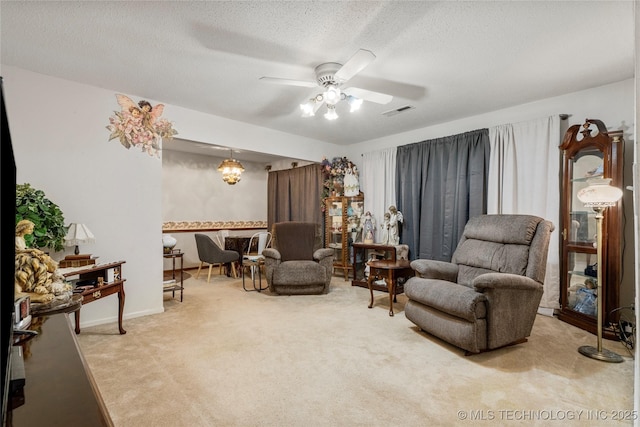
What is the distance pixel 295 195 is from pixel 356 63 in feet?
14.0

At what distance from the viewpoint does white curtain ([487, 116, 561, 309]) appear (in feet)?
10.6

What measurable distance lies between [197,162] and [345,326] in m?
4.68

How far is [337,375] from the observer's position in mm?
2041

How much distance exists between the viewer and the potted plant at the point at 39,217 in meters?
2.21

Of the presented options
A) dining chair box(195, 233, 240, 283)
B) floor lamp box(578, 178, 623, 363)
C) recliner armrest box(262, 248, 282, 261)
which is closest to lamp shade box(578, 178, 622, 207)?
floor lamp box(578, 178, 623, 363)

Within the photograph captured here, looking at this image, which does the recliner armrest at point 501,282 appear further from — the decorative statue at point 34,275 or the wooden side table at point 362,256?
the decorative statue at point 34,275

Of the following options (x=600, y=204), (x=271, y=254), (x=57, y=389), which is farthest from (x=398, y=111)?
(x=57, y=389)

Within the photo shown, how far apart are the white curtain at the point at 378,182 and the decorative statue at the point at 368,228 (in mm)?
155

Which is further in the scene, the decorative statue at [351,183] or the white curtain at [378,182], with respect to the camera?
the decorative statue at [351,183]

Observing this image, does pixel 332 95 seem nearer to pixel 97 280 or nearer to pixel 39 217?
pixel 39 217

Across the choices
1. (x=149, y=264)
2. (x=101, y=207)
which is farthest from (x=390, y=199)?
(x=101, y=207)

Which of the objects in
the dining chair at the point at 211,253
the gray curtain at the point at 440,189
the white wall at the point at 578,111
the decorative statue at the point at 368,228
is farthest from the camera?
the dining chair at the point at 211,253

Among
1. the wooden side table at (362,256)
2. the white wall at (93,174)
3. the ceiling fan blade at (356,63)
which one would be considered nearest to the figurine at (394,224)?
the wooden side table at (362,256)

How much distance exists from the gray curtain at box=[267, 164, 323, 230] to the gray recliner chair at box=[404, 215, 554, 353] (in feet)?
9.85
